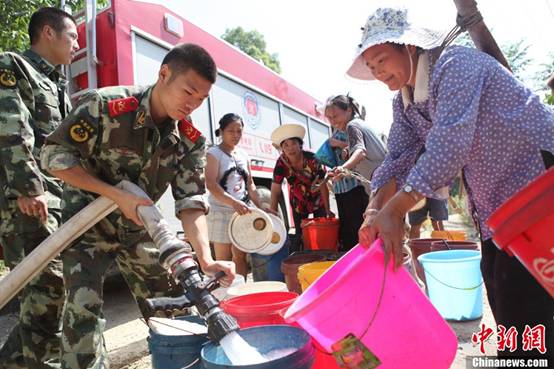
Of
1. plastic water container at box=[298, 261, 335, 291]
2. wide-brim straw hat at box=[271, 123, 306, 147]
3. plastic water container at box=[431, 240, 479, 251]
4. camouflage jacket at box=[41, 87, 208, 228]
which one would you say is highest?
wide-brim straw hat at box=[271, 123, 306, 147]

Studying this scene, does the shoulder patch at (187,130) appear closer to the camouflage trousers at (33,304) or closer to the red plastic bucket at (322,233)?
the camouflage trousers at (33,304)

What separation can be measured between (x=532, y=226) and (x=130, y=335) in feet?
9.63

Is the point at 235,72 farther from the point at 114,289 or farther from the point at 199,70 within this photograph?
the point at 199,70

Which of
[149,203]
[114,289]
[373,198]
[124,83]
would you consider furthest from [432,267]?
[114,289]

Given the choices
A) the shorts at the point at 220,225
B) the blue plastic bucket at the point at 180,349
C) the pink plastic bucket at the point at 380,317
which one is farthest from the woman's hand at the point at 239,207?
the pink plastic bucket at the point at 380,317

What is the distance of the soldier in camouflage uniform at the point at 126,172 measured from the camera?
66.9 inches

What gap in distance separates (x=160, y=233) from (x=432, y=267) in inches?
80.3

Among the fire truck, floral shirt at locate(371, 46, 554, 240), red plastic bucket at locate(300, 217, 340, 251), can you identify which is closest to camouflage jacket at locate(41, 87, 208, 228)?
floral shirt at locate(371, 46, 554, 240)

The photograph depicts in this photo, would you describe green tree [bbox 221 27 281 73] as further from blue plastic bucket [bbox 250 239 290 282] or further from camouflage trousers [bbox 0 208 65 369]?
camouflage trousers [bbox 0 208 65 369]

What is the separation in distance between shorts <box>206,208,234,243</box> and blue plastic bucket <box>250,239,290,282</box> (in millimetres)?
356

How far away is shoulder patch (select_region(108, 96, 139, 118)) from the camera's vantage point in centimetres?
185

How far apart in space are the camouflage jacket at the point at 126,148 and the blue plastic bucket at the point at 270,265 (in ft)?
5.76

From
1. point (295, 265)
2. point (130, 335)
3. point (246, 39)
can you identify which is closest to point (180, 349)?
point (295, 265)

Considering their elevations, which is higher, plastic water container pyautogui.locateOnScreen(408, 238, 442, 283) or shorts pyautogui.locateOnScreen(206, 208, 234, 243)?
shorts pyautogui.locateOnScreen(206, 208, 234, 243)
